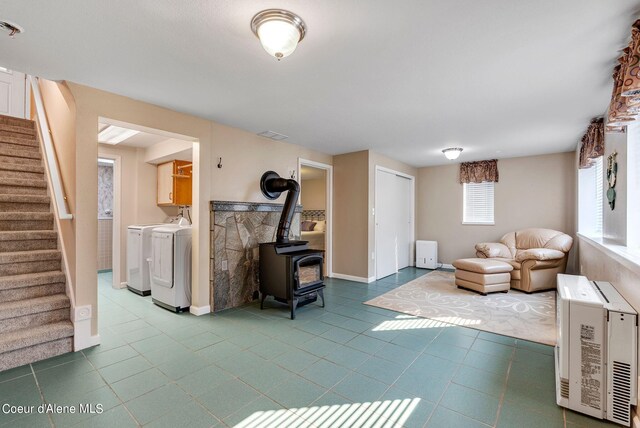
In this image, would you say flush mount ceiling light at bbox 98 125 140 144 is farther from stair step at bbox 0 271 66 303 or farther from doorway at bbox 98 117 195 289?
stair step at bbox 0 271 66 303

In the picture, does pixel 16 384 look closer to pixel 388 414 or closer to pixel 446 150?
pixel 388 414

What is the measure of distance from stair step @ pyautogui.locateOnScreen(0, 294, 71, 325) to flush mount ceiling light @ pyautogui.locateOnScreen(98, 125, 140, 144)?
2312 mm

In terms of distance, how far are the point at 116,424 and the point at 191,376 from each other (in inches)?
21.2

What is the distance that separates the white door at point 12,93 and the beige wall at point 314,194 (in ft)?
16.8

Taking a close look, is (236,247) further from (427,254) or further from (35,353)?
(427,254)

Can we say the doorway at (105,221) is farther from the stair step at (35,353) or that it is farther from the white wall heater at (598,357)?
the white wall heater at (598,357)

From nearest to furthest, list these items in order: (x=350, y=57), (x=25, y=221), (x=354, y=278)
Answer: (x=350, y=57) → (x=25, y=221) → (x=354, y=278)

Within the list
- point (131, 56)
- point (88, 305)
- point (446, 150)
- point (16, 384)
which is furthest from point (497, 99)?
point (16, 384)

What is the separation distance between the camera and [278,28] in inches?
66.1

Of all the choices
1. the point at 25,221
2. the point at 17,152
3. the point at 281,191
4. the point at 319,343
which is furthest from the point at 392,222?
the point at 17,152

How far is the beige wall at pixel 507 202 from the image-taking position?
17.3 ft

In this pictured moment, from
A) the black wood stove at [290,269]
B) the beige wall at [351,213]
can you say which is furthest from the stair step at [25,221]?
the beige wall at [351,213]

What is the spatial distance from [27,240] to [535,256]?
6.37m

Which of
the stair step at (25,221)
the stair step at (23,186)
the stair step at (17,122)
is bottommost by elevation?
the stair step at (25,221)
